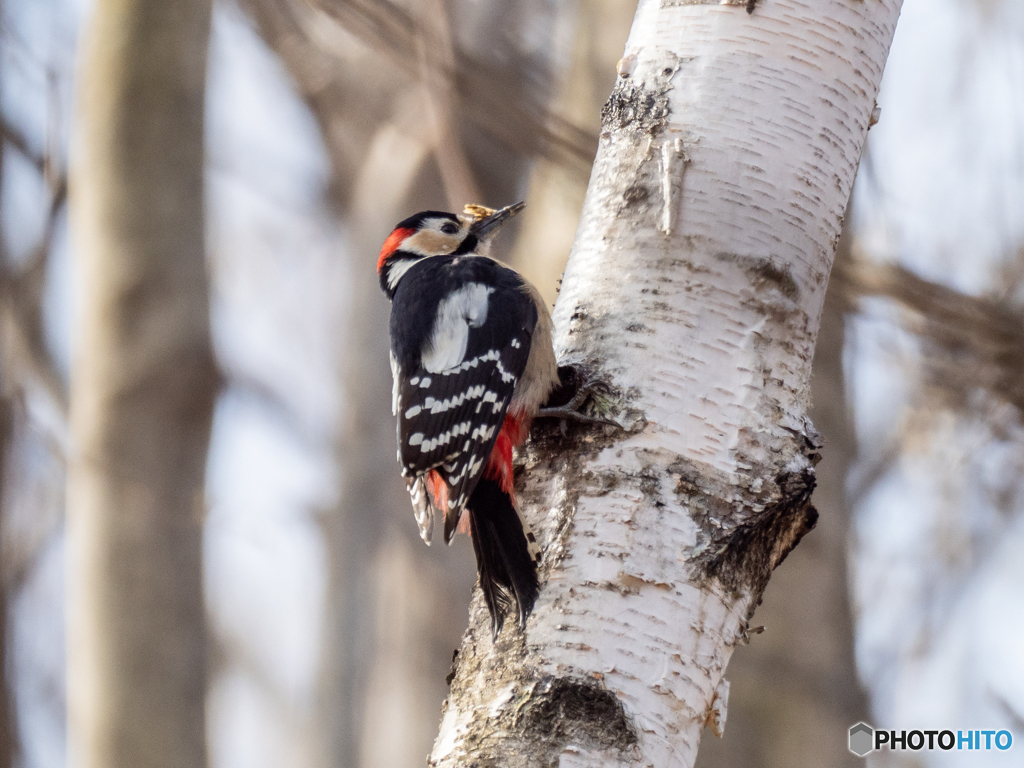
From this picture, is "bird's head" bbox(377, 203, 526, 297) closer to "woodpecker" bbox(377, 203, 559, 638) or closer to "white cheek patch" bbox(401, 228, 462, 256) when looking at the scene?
"white cheek patch" bbox(401, 228, 462, 256)

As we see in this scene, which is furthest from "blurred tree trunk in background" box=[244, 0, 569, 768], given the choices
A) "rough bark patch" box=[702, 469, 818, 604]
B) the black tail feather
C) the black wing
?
"rough bark patch" box=[702, 469, 818, 604]

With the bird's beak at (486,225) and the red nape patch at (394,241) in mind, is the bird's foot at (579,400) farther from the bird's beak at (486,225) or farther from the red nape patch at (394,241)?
A: the red nape patch at (394,241)

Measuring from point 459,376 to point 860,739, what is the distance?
285 cm

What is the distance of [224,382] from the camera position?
409 cm

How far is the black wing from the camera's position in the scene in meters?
2.22

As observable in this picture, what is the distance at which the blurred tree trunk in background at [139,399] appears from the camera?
3.56 m

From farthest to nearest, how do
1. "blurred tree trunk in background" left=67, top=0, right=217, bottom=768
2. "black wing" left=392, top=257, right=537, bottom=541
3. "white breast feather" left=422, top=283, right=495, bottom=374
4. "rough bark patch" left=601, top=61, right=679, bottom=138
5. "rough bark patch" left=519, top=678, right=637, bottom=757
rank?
"blurred tree trunk in background" left=67, top=0, right=217, bottom=768 → "white breast feather" left=422, top=283, right=495, bottom=374 → "black wing" left=392, top=257, right=537, bottom=541 → "rough bark patch" left=601, top=61, right=679, bottom=138 → "rough bark patch" left=519, top=678, right=637, bottom=757

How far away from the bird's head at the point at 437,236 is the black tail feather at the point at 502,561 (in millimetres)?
1540

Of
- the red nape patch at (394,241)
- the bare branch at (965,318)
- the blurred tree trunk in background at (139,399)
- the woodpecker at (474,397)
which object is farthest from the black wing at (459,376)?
the blurred tree trunk in background at (139,399)

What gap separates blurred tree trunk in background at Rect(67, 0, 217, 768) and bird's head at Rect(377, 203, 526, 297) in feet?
3.25

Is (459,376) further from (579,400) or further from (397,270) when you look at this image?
(397,270)

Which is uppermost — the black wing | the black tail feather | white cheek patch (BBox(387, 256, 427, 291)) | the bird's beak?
the bird's beak

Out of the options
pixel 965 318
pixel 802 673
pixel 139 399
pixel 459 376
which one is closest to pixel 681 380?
pixel 459 376

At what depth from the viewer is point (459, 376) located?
8.03 feet
